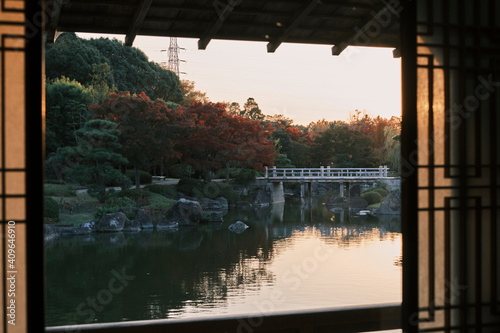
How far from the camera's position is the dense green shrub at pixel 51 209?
12.4 metres

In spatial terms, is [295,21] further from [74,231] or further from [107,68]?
[107,68]

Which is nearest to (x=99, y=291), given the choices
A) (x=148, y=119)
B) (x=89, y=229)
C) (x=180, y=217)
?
(x=89, y=229)

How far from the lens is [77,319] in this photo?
25.5ft

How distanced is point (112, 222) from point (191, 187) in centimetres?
458

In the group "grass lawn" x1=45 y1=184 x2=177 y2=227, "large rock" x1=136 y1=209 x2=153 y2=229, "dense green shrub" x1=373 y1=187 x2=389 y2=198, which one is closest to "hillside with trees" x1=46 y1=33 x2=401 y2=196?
"grass lawn" x1=45 y1=184 x2=177 y2=227

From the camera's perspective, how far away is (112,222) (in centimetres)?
1338

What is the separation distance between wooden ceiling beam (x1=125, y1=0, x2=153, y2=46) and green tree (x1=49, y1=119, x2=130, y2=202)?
11.9 metres

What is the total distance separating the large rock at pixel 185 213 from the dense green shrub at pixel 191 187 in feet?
7.18

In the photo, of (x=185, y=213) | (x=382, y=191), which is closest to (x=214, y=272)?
(x=185, y=213)

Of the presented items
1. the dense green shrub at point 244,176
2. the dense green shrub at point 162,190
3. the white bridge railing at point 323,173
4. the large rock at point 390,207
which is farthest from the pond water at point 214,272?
the white bridge railing at point 323,173

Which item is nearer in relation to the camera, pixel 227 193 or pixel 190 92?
pixel 227 193

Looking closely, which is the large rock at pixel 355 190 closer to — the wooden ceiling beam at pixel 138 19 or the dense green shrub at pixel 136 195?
the dense green shrub at pixel 136 195

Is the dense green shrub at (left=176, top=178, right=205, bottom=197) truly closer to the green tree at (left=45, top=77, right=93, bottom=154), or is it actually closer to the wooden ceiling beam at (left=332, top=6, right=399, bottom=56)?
the green tree at (left=45, top=77, right=93, bottom=154)

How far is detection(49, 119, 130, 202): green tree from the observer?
14.1 m
